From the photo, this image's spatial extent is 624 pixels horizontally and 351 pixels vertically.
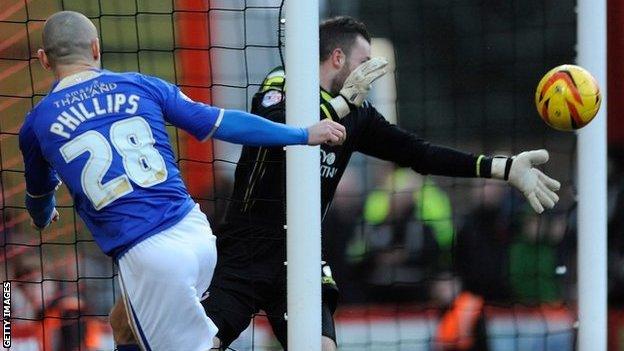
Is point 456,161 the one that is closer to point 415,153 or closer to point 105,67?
point 415,153

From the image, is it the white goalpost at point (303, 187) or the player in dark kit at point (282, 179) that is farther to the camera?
the player in dark kit at point (282, 179)

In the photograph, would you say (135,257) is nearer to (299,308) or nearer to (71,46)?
(71,46)

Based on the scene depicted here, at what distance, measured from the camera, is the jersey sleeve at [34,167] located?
4.64m

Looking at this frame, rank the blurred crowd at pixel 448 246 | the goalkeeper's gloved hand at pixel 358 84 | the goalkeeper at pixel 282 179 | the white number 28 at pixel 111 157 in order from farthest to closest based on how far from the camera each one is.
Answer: the blurred crowd at pixel 448 246
the goalkeeper at pixel 282 179
the goalkeeper's gloved hand at pixel 358 84
the white number 28 at pixel 111 157

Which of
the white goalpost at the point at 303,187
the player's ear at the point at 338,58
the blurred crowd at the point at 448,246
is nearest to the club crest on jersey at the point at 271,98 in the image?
the white goalpost at the point at 303,187

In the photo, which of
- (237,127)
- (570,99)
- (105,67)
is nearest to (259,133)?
(237,127)

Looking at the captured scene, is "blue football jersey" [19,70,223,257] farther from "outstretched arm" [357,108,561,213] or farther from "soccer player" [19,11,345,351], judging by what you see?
"outstretched arm" [357,108,561,213]

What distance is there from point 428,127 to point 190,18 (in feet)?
4.94

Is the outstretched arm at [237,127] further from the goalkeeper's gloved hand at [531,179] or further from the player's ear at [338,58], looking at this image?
the goalkeeper's gloved hand at [531,179]

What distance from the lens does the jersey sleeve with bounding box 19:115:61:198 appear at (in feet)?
15.2

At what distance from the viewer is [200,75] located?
7367mm

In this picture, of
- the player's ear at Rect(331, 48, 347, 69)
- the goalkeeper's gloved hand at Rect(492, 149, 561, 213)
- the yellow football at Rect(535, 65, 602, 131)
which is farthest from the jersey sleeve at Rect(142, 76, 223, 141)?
the yellow football at Rect(535, 65, 602, 131)

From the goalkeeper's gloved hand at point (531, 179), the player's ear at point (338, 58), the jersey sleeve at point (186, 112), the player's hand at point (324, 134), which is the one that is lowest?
the goalkeeper's gloved hand at point (531, 179)

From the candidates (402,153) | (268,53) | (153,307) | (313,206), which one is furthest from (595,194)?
(153,307)
